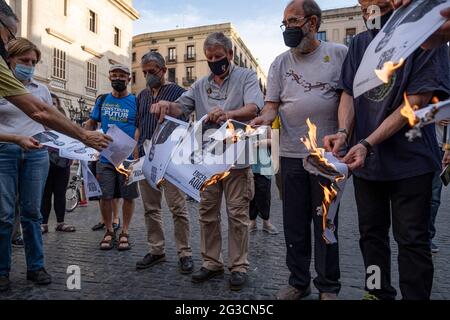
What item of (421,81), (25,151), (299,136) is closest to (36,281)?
(25,151)

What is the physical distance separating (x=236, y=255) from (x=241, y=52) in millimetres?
62698

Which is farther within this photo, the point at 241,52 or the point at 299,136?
the point at 241,52

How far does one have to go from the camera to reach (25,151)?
10.6ft

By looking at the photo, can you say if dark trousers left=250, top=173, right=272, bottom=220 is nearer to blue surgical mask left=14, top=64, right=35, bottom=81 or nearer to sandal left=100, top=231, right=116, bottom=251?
sandal left=100, top=231, right=116, bottom=251

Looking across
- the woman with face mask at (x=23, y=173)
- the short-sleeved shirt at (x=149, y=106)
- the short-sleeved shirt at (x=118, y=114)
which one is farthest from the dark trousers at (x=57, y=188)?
the woman with face mask at (x=23, y=173)

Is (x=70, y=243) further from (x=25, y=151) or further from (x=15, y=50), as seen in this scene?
(x=15, y=50)

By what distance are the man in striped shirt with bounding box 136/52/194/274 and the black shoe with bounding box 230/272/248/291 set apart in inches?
25.6

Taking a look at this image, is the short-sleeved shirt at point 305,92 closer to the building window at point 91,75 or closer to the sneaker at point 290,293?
the sneaker at point 290,293

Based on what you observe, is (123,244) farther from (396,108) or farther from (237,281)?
(396,108)

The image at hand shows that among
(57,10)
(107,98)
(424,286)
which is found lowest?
(424,286)

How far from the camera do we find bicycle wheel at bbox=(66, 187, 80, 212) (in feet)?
24.5

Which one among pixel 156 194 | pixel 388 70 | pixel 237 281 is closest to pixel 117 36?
pixel 156 194

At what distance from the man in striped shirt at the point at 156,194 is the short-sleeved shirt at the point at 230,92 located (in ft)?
1.44
